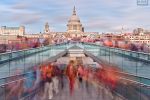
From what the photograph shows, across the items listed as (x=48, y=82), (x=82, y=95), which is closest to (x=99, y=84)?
(x=48, y=82)

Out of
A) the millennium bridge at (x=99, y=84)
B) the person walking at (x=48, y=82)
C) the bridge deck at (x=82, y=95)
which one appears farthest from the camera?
the person walking at (x=48, y=82)

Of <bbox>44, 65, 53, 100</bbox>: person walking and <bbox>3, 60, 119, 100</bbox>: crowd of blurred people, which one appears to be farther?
<bbox>44, 65, 53, 100</bbox>: person walking

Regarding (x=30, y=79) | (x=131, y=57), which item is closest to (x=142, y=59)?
(x=131, y=57)

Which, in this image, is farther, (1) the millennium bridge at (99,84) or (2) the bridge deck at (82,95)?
(2) the bridge deck at (82,95)

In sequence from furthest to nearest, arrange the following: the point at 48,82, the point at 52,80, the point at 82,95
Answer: the point at 52,80
the point at 48,82
the point at 82,95

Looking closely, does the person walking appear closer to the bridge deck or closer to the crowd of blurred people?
the crowd of blurred people

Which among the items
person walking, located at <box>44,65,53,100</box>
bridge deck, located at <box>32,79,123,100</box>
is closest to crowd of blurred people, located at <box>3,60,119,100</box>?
person walking, located at <box>44,65,53,100</box>

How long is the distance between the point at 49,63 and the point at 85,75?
71.7 inches

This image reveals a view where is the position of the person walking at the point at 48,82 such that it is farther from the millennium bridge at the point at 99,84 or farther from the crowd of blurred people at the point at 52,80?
the millennium bridge at the point at 99,84

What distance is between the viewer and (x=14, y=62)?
11.9 metres

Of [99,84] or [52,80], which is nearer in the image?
[99,84]

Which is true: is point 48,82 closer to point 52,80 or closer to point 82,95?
point 52,80

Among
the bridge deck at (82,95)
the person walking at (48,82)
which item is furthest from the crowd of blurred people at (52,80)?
the bridge deck at (82,95)

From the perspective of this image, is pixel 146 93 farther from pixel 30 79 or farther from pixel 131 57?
pixel 131 57
